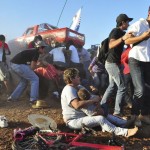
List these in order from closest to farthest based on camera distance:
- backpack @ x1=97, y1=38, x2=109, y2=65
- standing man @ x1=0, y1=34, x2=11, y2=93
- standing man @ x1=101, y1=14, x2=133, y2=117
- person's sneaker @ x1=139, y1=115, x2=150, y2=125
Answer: person's sneaker @ x1=139, y1=115, x2=150, y2=125 < standing man @ x1=101, y1=14, x2=133, y2=117 < backpack @ x1=97, y1=38, x2=109, y2=65 < standing man @ x1=0, y1=34, x2=11, y2=93

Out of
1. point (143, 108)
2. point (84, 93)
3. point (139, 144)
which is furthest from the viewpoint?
point (143, 108)

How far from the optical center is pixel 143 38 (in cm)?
579

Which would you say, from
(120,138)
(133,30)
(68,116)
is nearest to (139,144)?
(120,138)

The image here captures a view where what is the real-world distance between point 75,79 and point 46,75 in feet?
9.74

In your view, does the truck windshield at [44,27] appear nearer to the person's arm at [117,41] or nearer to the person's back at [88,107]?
the person's arm at [117,41]

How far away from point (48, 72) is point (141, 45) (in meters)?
3.48

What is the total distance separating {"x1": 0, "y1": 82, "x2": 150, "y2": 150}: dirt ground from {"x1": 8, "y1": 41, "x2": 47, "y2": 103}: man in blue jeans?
27 cm

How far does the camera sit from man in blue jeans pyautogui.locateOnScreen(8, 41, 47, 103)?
8817mm

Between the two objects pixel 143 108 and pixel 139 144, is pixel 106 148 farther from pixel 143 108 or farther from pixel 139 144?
pixel 143 108

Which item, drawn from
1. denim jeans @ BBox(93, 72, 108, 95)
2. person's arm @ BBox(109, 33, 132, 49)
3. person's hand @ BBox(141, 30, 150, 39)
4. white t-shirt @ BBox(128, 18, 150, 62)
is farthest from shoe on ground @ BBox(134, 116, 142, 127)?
denim jeans @ BBox(93, 72, 108, 95)

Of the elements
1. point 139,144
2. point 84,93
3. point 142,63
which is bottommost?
point 139,144

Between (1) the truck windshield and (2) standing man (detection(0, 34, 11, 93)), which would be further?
(1) the truck windshield

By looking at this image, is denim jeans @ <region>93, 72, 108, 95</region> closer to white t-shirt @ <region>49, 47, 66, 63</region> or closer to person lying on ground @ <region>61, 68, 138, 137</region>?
white t-shirt @ <region>49, 47, 66, 63</region>

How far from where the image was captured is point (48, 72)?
29.9ft
